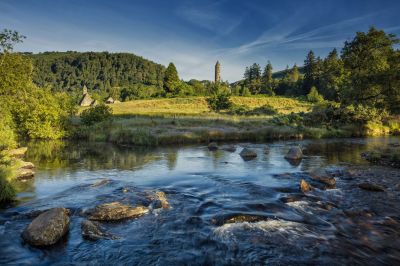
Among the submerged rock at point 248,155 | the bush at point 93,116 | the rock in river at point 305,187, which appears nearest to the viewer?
the rock in river at point 305,187

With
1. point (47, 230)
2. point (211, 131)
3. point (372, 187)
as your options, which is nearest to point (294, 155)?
point (372, 187)

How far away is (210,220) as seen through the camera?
1067 cm

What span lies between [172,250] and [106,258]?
66.4 inches

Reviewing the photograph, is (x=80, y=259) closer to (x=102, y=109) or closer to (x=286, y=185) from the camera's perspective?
(x=286, y=185)

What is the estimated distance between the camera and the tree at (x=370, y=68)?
2480 cm

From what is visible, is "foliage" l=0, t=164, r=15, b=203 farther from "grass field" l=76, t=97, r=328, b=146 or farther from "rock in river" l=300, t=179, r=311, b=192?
"grass field" l=76, t=97, r=328, b=146

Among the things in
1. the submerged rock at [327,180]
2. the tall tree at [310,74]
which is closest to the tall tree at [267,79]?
the tall tree at [310,74]

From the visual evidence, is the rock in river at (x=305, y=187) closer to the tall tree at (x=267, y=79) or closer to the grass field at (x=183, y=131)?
the grass field at (x=183, y=131)

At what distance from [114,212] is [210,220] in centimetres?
329

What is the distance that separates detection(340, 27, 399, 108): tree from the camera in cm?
2480

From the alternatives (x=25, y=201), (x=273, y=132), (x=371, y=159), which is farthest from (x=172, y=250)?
(x=273, y=132)

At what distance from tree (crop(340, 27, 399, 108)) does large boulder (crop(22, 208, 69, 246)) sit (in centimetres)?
2370

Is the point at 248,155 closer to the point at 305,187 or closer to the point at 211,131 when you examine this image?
the point at 305,187

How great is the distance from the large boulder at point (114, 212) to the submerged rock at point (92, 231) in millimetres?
712
